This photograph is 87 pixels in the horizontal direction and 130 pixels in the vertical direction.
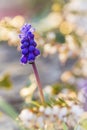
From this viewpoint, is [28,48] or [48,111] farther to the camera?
[48,111]

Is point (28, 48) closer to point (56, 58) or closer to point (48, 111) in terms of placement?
point (48, 111)

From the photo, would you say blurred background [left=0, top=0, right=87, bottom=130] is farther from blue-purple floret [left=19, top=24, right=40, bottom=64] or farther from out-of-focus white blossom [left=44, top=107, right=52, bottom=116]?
blue-purple floret [left=19, top=24, right=40, bottom=64]

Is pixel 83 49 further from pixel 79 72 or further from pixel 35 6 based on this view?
pixel 35 6

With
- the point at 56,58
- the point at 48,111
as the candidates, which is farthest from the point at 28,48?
the point at 56,58

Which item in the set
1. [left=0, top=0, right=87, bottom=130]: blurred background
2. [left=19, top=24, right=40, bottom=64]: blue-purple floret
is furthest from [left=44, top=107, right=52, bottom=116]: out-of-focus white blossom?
[left=19, top=24, right=40, bottom=64]: blue-purple floret

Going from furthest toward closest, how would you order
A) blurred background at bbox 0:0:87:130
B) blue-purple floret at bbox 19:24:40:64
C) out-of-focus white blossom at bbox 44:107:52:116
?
1. blurred background at bbox 0:0:87:130
2. out-of-focus white blossom at bbox 44:107:52:116
3. blue-purple floret at bbox 19:24:40:64

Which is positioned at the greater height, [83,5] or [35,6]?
[35,6]

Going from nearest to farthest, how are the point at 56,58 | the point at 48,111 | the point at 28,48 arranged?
the point at 28,48, the point at 48,111, the point at 56,58

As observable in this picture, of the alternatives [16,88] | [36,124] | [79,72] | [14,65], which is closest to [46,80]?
[16,88]

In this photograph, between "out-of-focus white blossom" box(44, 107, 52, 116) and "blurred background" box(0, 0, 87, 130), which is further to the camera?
"blurred background" box(0, 0, 87, 130)

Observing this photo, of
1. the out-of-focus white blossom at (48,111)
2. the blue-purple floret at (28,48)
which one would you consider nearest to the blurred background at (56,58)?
the out-of-focus white blossom at (48,111)

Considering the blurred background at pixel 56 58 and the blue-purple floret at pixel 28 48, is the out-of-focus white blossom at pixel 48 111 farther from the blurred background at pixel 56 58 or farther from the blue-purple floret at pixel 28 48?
the blue-purple floret at pixel 28 48
